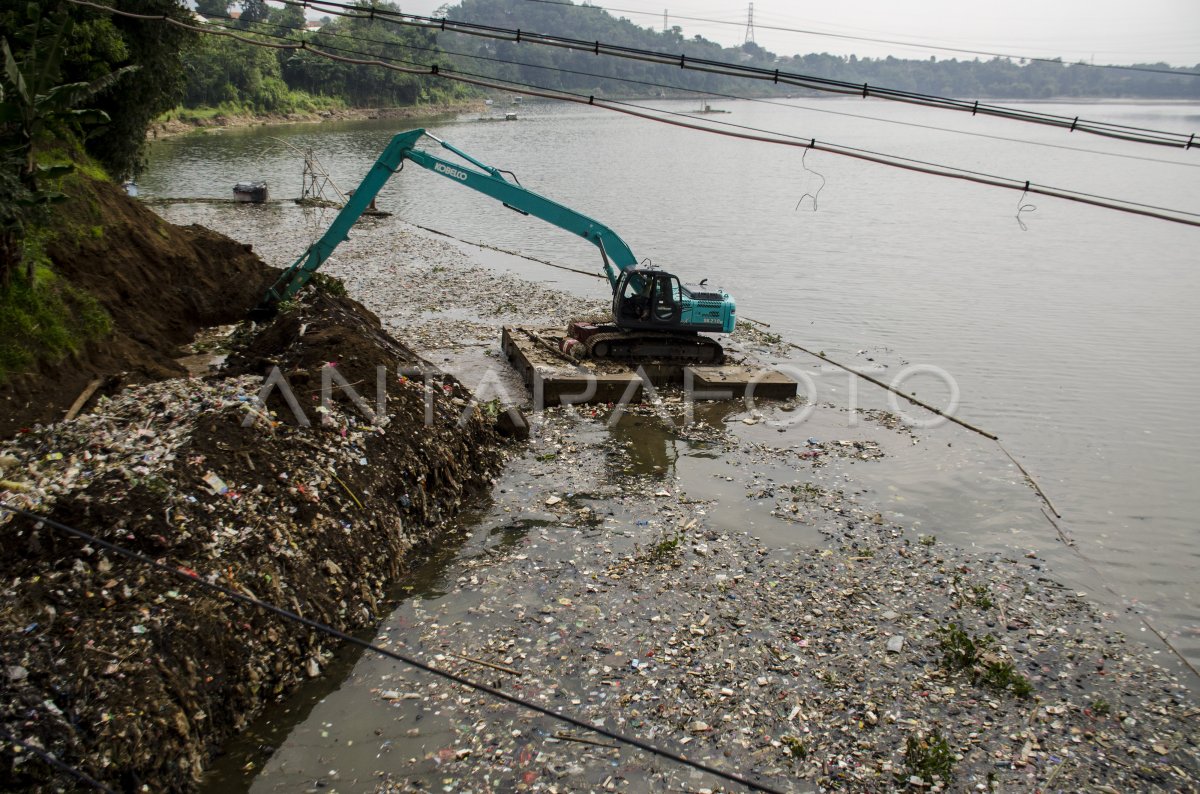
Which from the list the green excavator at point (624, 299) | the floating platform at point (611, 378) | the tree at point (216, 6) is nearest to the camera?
the floating platform at point (611, 378)

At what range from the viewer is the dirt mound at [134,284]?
12086mm

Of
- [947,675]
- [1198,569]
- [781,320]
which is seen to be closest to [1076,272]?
[781,320]

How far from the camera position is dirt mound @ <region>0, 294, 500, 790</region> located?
6.89 metres

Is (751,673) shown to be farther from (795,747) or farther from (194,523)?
(194,523)

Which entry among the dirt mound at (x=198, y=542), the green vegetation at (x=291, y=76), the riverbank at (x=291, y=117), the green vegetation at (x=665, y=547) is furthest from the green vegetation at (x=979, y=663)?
the green vegetation at (x=291, y=76)

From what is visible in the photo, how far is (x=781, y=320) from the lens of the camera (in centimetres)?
2553

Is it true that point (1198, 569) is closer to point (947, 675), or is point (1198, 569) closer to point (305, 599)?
point (947, 675)

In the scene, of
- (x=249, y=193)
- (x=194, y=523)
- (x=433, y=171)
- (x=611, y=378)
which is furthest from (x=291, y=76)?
(x=194, y=523)

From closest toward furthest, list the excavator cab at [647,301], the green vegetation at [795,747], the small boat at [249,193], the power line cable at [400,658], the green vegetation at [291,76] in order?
the power line cable at [400,658] → the green vegetation at [795,747] → the excavator cab at [647,301] → the small boat at [249,193] → the green vegetation at [291,76]

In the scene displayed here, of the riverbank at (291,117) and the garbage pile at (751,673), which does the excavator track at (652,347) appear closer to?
the garbage pile at (751,673)

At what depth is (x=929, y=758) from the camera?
7984 millimetres

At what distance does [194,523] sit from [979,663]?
28.0 feet

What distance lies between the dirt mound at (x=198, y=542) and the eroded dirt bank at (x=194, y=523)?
0.06ft

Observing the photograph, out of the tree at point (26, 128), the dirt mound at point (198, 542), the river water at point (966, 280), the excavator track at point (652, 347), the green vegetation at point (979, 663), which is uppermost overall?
the tree at point (26, 128)
